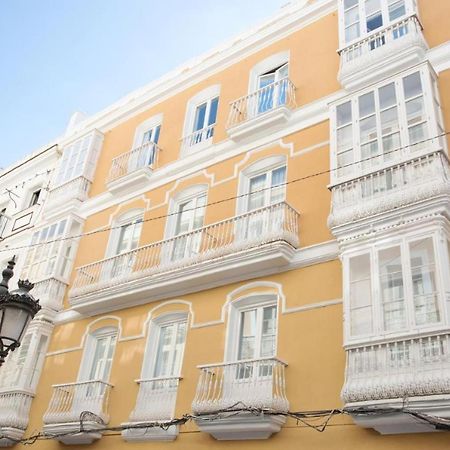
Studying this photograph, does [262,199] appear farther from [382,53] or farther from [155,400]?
[155,400]

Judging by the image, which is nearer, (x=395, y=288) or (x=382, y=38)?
(x=395, y=288)

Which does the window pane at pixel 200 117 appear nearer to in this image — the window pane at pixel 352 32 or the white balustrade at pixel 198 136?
the white balustrade at pixel 198 136

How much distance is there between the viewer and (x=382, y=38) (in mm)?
11055

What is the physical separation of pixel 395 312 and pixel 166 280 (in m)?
5.10

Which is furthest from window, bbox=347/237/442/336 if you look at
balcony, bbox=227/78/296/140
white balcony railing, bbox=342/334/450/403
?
balcony, bbox=227/78/296/140

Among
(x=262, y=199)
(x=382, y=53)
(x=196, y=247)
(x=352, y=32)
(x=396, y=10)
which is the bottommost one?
(x=196, y=247)

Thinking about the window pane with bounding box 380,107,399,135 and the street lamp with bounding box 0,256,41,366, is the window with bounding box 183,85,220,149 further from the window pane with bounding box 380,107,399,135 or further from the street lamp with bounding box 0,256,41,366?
the street lamp with bounding box 0,256,41,366

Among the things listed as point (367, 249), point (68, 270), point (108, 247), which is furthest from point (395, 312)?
point (68, 270)

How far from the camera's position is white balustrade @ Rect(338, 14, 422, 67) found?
1056 centimetres

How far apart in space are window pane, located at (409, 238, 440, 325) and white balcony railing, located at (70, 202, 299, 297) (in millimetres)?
2459

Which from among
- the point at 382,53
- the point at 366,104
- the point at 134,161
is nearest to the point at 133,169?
the point at 134,161

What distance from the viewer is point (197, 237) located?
1180 centimetres

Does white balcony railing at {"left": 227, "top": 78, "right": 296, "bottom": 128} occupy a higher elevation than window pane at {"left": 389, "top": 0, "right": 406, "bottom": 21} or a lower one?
lower

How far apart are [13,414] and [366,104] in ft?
34.7
